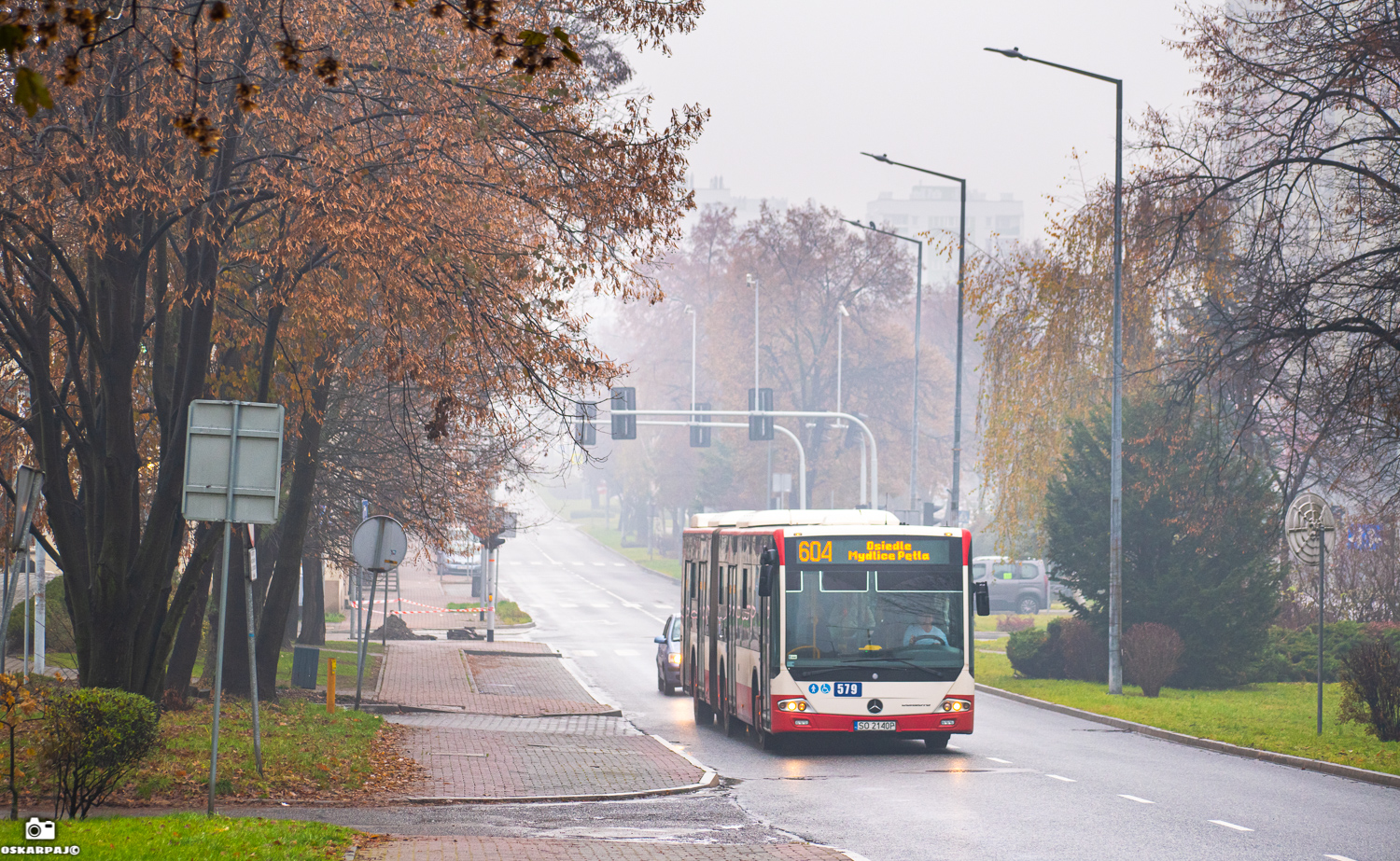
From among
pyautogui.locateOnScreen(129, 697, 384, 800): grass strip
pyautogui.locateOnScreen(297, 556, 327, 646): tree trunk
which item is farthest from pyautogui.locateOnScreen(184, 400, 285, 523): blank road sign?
pyautogui.locateOnScreen(297, 556, 327, 646): tree trunk

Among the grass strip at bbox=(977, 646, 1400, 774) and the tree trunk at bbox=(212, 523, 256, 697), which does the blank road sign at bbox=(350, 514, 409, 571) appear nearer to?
the tree trunk at bbox=(212, 523, 256, 697)

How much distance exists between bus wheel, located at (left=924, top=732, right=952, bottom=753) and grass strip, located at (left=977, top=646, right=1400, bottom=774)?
153 inches

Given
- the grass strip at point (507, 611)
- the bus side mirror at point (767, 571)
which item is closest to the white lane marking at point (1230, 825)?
the bus side mirror at point (767, 571)

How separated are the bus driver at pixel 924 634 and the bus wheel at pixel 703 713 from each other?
586 centimetres

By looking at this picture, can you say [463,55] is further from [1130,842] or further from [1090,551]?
[1090,551]

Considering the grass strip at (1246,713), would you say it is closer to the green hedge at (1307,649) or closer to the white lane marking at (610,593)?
the green hedge at (1307,649)

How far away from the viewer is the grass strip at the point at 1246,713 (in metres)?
18.5

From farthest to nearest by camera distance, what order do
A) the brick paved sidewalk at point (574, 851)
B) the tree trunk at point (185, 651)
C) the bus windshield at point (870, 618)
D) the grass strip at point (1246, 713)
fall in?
the tree trunk at point (185, 651)
the grass strip at point (1246, 713)
the bus windshield at point (870, 618)
the brick paved sidewalk at point (574, 851)

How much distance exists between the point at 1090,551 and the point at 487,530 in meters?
11.5

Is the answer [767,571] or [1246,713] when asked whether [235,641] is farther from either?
[1246,713]

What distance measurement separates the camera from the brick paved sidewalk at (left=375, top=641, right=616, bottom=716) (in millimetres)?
25219

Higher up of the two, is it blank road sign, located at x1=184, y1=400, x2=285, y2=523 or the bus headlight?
blank road sign, located at x1=184, y1=400, x2=285, y2=523

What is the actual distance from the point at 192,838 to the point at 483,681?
836 inches

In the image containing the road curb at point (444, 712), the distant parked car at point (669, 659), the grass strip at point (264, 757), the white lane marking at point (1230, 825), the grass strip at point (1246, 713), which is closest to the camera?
the white lane marking at point (1230, 825)
